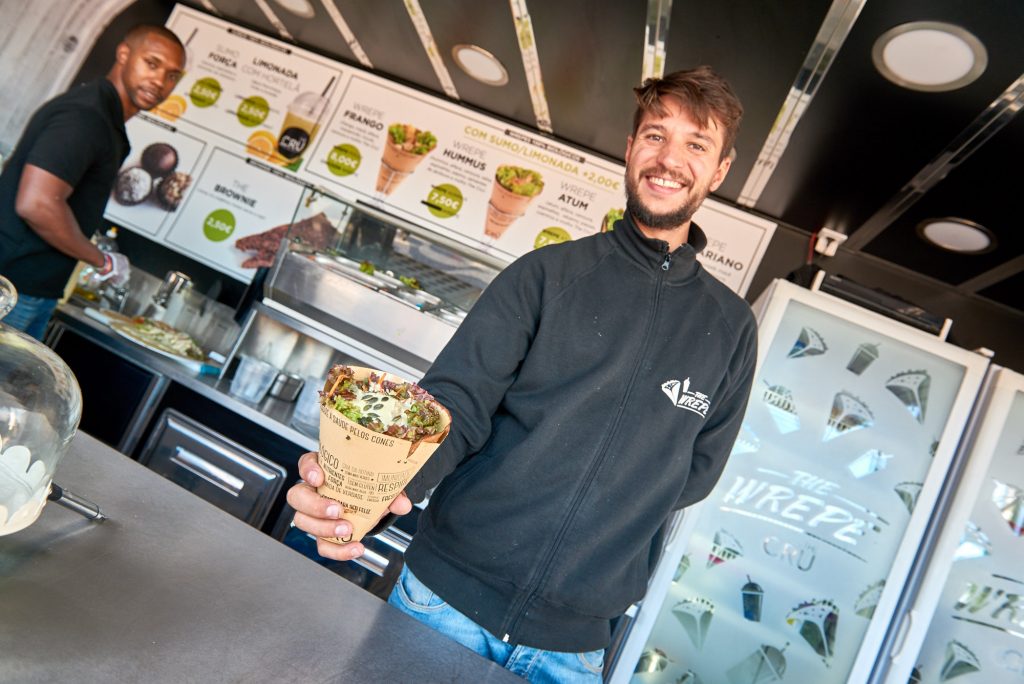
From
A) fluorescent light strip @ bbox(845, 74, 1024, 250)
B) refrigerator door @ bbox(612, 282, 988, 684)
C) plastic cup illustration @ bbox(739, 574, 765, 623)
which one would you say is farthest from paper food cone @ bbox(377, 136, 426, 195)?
plastic cup illustration @ bbox(739, 574, 765, 623)

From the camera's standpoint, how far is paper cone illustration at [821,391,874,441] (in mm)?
3053

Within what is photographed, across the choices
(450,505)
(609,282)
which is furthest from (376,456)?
(609,282)

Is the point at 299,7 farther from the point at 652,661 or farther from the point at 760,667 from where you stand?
the point at 760,667

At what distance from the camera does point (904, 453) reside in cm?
297

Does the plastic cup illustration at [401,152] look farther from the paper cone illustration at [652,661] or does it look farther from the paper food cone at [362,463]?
the paper food cone at [362,463]

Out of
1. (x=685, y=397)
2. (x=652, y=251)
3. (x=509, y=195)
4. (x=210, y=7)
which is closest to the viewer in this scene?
(x=685, y=397)

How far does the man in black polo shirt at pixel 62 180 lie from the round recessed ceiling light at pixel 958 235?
131 inches

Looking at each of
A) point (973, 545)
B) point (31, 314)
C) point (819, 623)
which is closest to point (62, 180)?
point (31, 314)

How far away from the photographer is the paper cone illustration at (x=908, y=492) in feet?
9.49

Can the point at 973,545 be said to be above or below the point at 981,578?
above

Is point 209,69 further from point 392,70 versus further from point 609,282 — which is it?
point 609,282

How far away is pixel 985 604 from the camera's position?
112 inches

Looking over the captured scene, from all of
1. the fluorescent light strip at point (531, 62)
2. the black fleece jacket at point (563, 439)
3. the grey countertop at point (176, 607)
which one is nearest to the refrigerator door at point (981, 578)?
the black fleece jacket at point (563, 439)

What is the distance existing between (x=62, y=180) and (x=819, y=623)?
10.8 ft
